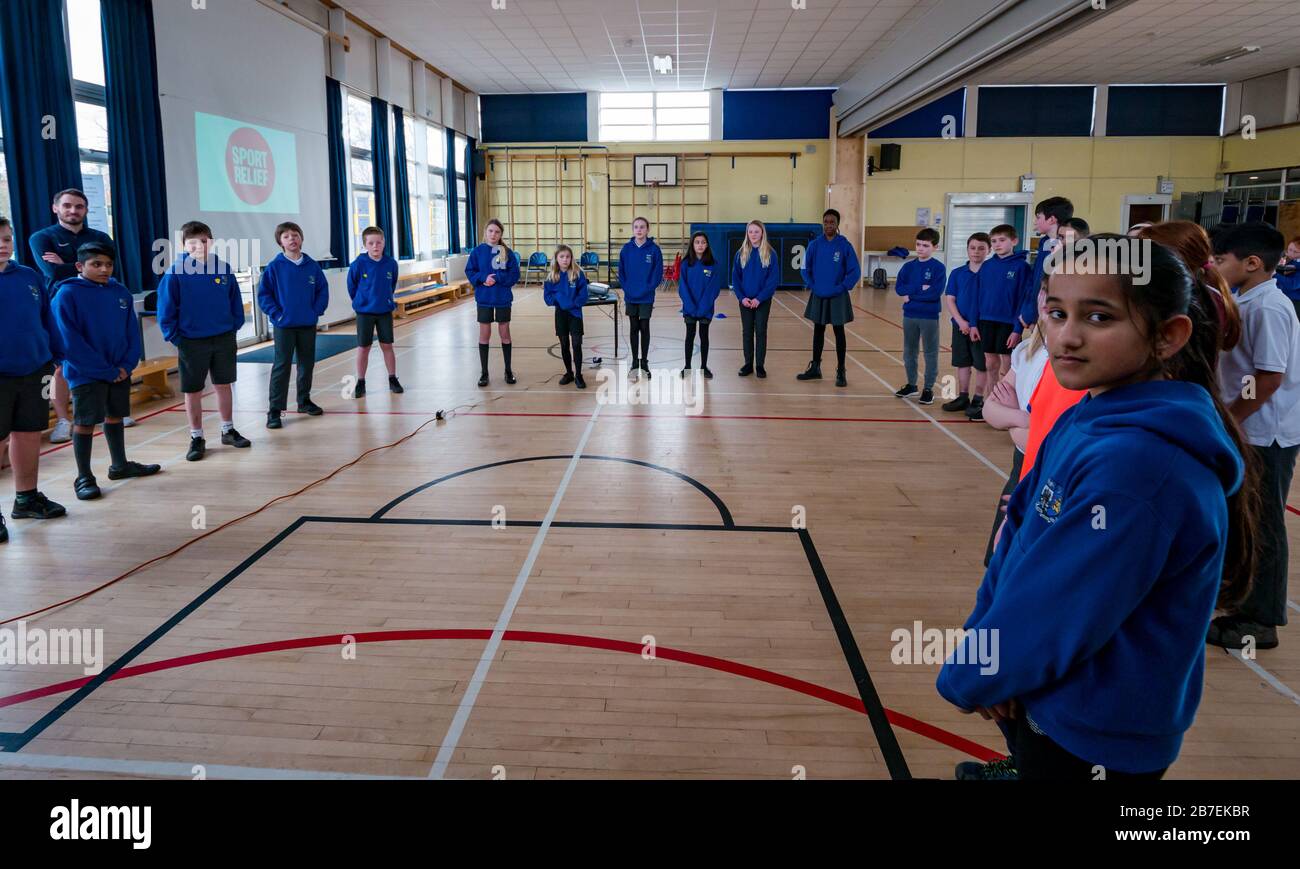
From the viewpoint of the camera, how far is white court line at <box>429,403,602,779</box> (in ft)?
7.73

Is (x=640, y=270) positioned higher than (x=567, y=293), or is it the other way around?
(x=640, y=270)

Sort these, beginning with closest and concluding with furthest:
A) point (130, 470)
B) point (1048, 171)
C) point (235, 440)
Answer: point (130, 470)
point (235, 440)
point (1048, 171)

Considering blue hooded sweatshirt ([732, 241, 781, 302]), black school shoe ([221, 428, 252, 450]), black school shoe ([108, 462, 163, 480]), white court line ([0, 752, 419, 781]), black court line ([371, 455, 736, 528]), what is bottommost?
white court line ([0, 752, 419, 781])

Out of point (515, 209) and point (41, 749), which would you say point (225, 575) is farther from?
point (515, 209)

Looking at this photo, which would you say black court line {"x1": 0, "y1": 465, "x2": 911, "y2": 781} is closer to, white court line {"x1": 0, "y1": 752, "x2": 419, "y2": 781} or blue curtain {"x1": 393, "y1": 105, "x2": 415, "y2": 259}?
white court line {"x1": 0, "y1": 752, "x2": 419, "y2": 781}

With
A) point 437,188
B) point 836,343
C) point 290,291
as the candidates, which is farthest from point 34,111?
point 437,188

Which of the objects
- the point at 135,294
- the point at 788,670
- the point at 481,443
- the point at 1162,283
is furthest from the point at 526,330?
the point at 1162,283

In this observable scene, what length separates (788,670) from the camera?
2.84 meters

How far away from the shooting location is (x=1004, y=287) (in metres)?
5.88

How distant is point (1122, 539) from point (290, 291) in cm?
624

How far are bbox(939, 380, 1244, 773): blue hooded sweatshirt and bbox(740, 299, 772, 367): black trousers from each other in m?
6.86

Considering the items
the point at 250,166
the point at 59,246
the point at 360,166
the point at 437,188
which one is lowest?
the point at 59,246

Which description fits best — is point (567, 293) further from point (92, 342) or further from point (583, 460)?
point (92, 342)

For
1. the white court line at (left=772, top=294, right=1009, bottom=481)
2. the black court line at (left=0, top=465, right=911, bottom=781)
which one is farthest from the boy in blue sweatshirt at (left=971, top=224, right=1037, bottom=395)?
the black court line at (left=0, top=465, right=911, bottom=781)
